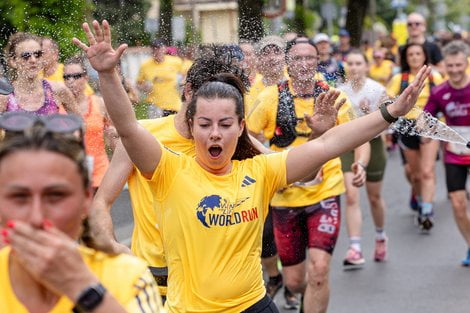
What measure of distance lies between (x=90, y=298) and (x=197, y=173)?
2.16 m

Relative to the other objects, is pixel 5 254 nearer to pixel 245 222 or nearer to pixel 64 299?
pixel 64 299

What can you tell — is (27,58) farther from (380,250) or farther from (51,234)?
(51,234)

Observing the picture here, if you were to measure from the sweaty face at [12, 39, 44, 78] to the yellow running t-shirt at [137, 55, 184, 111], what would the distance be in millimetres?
887

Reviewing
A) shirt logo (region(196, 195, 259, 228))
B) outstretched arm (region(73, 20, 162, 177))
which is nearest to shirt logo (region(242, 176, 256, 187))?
shirt logo (region(196, 195, 259, 228))

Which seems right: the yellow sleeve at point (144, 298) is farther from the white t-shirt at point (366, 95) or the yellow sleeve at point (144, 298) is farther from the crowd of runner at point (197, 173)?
the white t-shirt at point (366, 95)

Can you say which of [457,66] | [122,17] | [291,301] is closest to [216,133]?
[122,17]

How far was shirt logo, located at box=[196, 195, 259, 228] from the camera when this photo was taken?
4.34 metres

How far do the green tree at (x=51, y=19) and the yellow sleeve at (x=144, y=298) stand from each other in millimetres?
5121

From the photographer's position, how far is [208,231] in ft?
14.3

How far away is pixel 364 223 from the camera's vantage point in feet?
39.8

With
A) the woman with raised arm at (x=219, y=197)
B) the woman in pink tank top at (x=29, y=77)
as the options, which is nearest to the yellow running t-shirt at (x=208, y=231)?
the woman with raised arm at (x=219, y=197)

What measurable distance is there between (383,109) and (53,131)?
2.26 metres

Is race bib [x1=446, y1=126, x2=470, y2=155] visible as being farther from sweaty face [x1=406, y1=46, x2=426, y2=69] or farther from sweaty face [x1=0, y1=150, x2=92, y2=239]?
sweaty face [x1=0, y1=150, x2=92, y2=239]

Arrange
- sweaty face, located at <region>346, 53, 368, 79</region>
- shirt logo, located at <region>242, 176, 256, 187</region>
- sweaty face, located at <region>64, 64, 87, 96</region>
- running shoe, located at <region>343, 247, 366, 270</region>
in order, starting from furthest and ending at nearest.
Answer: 1. sweaty face, located at <region>346, 53, 368, 79</region>
2. running shoe, located at <region>343, 247, 366, 270</region>
3. sweaty face, located at <region>64, 64, 87, 96</region>
4. shirt logo, located at <region>242, 176, 256, 187</region>
